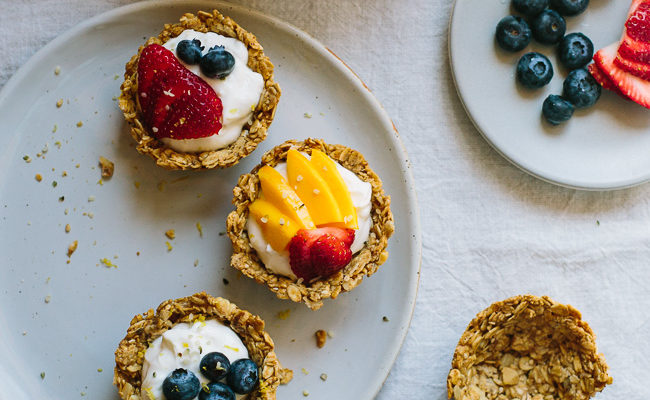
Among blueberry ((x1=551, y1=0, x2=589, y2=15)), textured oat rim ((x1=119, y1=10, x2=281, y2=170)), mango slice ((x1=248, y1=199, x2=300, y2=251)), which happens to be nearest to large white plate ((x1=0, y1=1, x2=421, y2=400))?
textured oat rim ((x1=119, y1=10, x2=281, y2=170))

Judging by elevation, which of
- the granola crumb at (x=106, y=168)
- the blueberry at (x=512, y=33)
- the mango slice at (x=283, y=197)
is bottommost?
the granola crumb at (x=106, y=168)

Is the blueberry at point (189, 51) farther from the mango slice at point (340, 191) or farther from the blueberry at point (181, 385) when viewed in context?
the blueberry at point (181, 385)

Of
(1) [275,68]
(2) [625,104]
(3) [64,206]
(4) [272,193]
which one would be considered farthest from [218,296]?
(2) [625,104]

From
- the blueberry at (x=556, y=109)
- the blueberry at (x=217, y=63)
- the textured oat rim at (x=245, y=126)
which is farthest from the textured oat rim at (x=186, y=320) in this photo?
the blueberry at (x=556, y=109)

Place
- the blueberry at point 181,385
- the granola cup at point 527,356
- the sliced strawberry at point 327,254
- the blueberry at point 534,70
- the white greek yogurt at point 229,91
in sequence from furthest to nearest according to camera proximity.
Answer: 1. the blueberry at point 534,70
2. the granola cup at point 527,356
3. the white greek yogurt at point 229,91
4. the sliced strawberry at point 327,254
5. the blueberry at point 181,385

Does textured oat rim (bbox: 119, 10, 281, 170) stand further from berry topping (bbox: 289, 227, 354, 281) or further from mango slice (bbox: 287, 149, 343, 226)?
berry topping (bbox: 289, 227, 354, 281)
